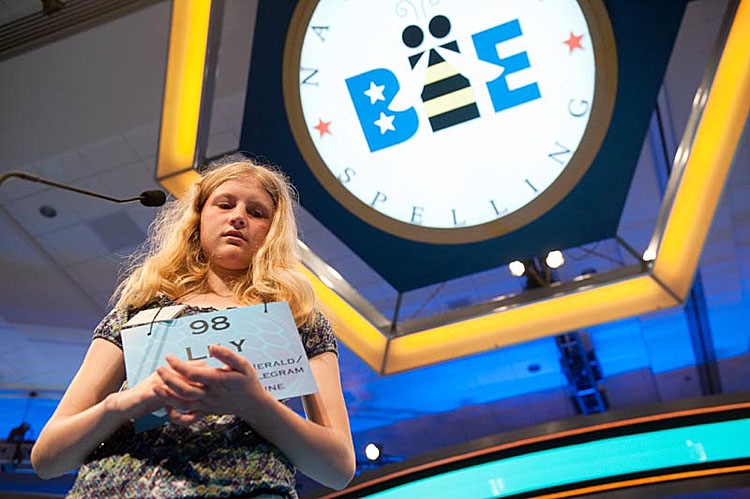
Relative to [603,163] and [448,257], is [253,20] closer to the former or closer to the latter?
[448,257]

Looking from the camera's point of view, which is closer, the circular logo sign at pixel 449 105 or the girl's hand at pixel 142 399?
the girl's hand at pixel 142 399

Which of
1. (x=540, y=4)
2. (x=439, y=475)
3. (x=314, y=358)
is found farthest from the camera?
(x=439, y=475)

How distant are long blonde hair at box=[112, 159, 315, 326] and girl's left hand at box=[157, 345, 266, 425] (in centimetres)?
27

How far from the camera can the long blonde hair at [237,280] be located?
1.25 meters

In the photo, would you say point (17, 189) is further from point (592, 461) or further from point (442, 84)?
point (592, 461)

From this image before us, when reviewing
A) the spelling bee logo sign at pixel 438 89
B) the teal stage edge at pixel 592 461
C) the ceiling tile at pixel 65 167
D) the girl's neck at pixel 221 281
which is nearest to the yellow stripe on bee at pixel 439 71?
the spelling bee logo sign at pixel 438 89

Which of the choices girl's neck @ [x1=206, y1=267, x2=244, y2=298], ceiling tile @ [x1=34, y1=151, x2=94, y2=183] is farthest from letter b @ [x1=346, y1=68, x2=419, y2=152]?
ceiling tile @ [x1=34, y1=151, x2=94, y2=183]

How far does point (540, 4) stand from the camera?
2902mm

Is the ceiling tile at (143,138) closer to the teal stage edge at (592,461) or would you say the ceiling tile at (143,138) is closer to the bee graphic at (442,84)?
the bee graphic at (442,84)

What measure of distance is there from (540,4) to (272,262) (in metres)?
2.06

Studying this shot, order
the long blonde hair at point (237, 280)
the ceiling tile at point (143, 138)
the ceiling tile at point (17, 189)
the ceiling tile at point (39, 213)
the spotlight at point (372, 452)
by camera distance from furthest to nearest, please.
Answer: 1. the spotlight at point (372, 452)
2. the ceiling tile at point (39, 213)
3. the ceiling tile at point (17, 189)
4. the ceiling tile at point (143, 138)
5. the long blonde hair at point (237, 280)

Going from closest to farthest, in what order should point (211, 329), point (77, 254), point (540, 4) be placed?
point (211, 329), point (540, 4), point (77, 254)

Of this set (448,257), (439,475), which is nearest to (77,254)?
(439,475)

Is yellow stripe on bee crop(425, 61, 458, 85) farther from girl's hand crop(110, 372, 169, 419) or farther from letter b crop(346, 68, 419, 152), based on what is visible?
girl's hand crop(110, 372, 169, 419)
